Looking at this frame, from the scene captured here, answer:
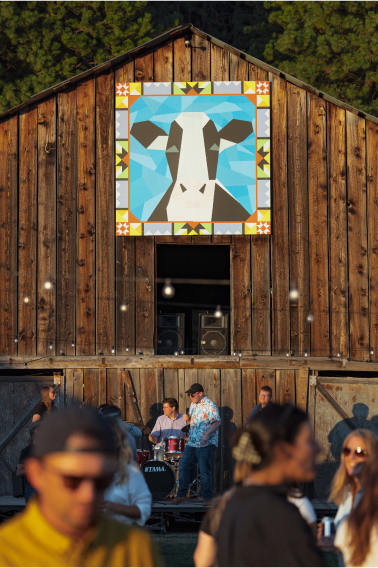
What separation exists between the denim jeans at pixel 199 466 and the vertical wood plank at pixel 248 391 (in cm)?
132

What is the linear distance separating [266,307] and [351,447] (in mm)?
7956

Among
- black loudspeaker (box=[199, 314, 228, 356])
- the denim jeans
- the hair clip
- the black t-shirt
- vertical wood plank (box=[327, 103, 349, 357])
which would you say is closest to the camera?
the black t-shirt

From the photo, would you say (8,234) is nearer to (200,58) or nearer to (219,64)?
(200,58)

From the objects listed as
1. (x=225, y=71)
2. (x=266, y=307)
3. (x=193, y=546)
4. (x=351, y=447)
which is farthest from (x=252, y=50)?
(x=351, y=447)

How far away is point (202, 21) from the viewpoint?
93.6ft

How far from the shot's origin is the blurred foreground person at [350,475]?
12.6 ft

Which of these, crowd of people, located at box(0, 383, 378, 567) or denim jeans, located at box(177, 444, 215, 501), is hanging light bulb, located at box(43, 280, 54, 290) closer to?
denim jeans, located at box(177, 444, 215, 501)

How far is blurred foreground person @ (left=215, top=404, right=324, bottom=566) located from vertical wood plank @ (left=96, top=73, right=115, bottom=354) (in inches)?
356

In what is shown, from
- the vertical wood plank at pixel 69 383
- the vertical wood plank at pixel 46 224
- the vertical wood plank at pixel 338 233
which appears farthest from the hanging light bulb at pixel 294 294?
the vertical wood plank at pixel 46 224

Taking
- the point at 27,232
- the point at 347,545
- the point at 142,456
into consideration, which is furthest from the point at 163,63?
Result: the point at 347,545

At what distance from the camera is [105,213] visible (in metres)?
12.1

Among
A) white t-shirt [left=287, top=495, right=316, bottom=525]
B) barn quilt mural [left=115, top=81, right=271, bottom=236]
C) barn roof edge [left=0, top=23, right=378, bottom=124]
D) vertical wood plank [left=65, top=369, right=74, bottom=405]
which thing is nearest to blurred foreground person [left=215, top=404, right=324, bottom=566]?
white t-shirt [left=287, top=495, right=316, bottom=525]

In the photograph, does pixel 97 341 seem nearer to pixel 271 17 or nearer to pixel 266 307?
pixel 266 307

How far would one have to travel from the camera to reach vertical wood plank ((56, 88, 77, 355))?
11953 mm
